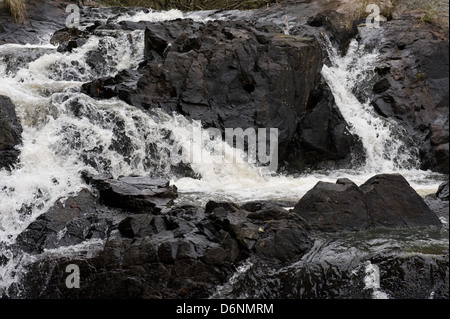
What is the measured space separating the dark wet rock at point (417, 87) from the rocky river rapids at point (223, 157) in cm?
3

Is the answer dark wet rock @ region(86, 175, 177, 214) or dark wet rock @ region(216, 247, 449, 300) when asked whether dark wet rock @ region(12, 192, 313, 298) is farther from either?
dark wet rock @ region(86, 175, 177, 214)

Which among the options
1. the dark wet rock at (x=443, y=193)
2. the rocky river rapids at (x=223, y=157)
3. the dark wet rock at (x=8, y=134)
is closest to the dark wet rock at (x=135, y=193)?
the rocky river rapids at (x=223, y=157)

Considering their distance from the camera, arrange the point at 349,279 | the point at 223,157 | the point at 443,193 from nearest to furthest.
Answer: the point at 349,279 → the point at 443,193 → the point at 223,157

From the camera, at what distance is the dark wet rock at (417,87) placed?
10.1 metres

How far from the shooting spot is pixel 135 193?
681cm

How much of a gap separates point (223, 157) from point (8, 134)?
130 inches

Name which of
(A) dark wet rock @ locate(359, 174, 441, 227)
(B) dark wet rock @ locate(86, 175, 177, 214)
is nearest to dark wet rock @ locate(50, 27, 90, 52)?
(B) dark wet rock @ locate(86, 175, 177, 214)

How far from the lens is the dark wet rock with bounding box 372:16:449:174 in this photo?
10148 mm

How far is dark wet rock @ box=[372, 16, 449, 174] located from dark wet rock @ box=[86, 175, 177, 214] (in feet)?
17.0

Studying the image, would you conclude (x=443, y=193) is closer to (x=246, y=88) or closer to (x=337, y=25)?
(x=246, y=88)

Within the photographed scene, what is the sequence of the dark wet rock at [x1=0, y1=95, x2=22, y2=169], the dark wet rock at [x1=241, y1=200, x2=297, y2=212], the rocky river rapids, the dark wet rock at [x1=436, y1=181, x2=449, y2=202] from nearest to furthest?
the rocky river rapids, the dark wet rock at [x1=241, y1=200, x2=297, y2=212], the dark wet rock at [x1=436, y1=181, x2=449, y2=202], the dark wet rock at [x1=0, y1=95, x2=22, y2=169]

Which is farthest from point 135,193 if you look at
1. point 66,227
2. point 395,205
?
point 395,205
